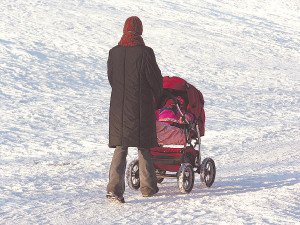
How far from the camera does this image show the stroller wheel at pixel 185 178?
602cm

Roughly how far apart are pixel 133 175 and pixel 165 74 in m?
11.1

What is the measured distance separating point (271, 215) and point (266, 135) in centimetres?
614

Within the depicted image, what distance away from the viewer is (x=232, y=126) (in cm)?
1211

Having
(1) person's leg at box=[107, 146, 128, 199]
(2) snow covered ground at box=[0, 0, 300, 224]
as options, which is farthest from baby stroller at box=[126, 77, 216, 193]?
(1) person's leg at box=[107, 146, 128, 199]

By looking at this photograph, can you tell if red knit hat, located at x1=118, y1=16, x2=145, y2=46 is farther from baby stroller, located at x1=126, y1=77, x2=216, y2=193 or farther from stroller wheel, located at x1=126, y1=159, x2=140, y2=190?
stroller wheel, located at x1=126, y1=159, x2=140, y2=190

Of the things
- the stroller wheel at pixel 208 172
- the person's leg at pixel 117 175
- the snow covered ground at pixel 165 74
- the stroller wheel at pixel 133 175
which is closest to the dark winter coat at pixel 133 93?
the person's leg at pixel 117 175

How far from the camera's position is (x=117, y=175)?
5512mm

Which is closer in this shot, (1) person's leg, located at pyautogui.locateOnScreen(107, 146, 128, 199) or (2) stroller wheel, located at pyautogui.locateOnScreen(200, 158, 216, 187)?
(1) person's leg, located at pyautogui.locateOnScreen(107, 146, 128, 199)

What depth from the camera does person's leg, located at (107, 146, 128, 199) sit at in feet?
18.0

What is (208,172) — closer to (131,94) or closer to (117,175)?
(117,175)

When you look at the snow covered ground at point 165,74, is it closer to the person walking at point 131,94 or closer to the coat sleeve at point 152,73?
the person walking at point 131,94

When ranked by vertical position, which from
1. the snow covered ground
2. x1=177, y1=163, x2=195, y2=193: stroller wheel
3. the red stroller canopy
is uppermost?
the red stroller canopy

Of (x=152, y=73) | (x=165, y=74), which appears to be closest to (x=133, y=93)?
(x=152, y=73)

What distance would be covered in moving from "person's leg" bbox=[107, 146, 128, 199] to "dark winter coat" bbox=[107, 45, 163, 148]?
14 cm
